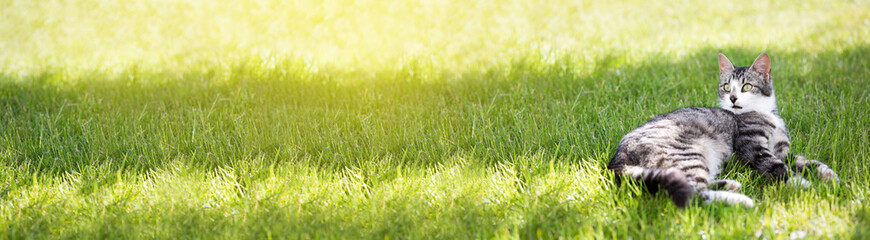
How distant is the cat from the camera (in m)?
2.97

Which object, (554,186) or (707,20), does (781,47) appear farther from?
(554,186)

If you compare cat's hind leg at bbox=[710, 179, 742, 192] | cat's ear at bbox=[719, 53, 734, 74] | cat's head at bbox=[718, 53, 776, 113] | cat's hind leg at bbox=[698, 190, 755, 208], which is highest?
cat's ear at bbox=[719, 53, 734, 74]

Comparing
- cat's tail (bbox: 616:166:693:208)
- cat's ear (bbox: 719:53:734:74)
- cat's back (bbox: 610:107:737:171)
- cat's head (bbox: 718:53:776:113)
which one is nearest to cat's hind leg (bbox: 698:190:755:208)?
cat's tail (bbox: 616:166:693:208)

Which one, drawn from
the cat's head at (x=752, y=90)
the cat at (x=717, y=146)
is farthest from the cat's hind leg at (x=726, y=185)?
the cat's head at (x=752, y=90)

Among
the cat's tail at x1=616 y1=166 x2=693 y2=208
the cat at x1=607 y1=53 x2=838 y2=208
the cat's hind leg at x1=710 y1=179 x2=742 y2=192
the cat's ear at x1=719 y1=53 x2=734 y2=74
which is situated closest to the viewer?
the cat's tail at x1=616 y1=166 x2=693 y2=208

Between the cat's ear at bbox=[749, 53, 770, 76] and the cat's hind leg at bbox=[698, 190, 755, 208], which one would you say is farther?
the cat's ear at bbox=[749, 53, 770, 76]

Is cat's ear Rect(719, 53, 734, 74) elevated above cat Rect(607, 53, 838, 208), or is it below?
above

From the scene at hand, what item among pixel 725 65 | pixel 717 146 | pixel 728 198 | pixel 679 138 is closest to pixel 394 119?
pixel 679 138

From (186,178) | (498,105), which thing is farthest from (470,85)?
(186,178)

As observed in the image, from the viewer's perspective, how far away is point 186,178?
3.55 m

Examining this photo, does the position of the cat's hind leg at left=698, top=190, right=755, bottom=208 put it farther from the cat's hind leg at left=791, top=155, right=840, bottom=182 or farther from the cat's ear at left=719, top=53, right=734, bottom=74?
the cat's ear at left=719, top=53, right=734, bottom=74

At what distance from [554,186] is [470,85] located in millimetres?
2599

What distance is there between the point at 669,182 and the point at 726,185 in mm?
594

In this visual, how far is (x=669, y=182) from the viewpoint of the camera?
285 cm
